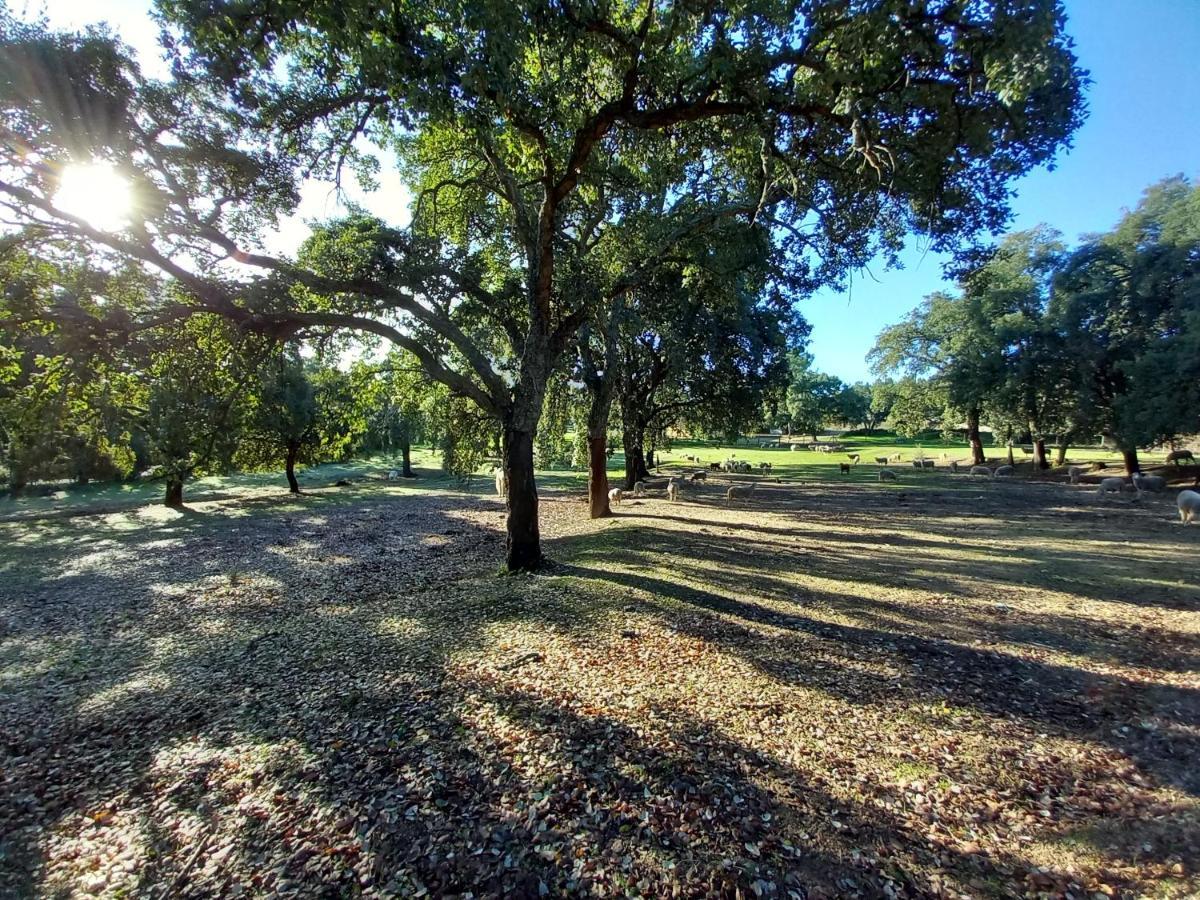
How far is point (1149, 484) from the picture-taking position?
2095 cm

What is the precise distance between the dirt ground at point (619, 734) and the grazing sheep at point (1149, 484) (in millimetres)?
15011

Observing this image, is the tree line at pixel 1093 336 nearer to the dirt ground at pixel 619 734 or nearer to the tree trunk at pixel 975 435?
the tree trunk at pixel 975 435

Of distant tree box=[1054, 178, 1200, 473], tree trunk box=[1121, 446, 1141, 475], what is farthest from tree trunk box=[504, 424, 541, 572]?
tree trunk box=[1121, 446, 1141, 475]

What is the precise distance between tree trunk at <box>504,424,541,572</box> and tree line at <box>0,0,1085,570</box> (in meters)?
0.05

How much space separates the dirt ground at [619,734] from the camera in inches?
120

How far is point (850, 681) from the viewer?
5.17m

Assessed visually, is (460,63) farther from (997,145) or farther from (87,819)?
(87,819)

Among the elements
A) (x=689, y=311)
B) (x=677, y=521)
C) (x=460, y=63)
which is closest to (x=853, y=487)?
(x=677, y=521)

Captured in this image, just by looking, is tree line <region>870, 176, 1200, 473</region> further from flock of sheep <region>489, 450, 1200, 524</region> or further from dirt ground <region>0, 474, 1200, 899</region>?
dirt ground <region>0, 474, 1200, 899</region>

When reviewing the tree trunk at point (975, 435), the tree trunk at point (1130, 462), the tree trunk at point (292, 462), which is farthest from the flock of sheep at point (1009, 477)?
the tree trunk at point (292, 462)

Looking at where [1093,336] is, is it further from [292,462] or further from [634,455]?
[292,462]

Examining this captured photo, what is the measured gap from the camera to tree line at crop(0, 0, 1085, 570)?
4953 millimetres

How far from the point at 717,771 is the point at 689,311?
1242cm

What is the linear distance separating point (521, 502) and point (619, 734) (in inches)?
221
